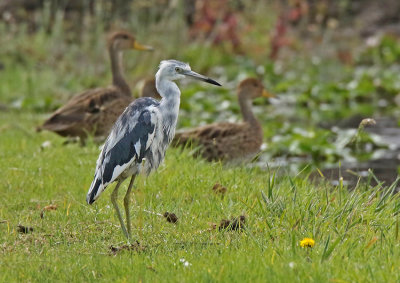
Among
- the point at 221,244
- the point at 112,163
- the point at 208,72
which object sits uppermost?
the point at 112,163

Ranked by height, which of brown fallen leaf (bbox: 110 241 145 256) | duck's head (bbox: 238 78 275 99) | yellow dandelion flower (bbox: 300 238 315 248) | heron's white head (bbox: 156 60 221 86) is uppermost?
heron's white head (bbox: 156 60 221 86)

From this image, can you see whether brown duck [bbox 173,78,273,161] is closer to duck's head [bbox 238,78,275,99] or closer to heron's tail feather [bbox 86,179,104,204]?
duck's head [bbox 238,78,275,99]

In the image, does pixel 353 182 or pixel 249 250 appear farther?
pixel 353 182

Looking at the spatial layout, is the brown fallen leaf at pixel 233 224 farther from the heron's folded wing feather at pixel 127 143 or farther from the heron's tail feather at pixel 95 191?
the heron's tail feather at pixel 95 191

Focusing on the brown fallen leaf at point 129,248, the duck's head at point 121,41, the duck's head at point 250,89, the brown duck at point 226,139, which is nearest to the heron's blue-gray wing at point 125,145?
the brown fallen leaf at point 129,248

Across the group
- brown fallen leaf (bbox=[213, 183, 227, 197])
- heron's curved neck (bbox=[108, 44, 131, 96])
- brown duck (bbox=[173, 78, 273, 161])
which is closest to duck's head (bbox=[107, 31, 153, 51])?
heron's curved neck (bbox=[108, 44, 131, 96])

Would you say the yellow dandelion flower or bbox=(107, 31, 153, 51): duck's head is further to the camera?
bbox=(107, 31, 153, 51): duck's head

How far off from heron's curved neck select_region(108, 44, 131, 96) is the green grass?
1883 mm

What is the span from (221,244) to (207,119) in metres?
5.96

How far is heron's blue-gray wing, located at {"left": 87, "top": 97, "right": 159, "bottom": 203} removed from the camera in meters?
4.79

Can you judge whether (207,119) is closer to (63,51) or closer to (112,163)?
(63,51)

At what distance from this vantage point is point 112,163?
4.82 meters

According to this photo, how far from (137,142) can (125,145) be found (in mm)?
82

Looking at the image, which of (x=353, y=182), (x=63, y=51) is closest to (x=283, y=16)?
(x=63, y=51)
